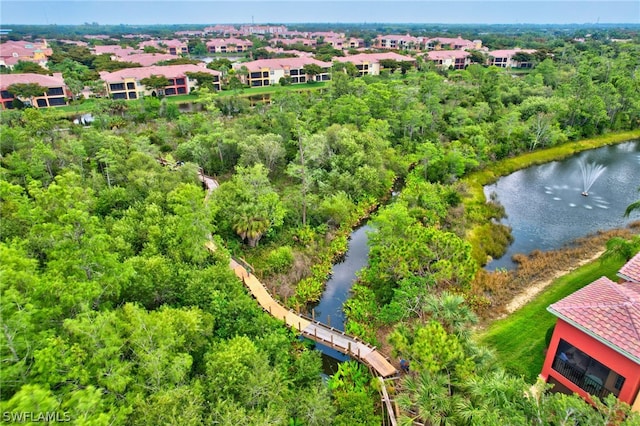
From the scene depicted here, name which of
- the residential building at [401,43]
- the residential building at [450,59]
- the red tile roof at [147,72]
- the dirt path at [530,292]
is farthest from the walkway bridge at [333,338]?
the residential building at [401,43]

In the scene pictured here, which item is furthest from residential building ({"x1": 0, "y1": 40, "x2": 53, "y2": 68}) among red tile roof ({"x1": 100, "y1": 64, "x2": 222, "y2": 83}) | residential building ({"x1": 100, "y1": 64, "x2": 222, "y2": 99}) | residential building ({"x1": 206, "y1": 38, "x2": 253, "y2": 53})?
residential building ({"x1": 206, "y1": 38, "x2": 253, "y2": 53})

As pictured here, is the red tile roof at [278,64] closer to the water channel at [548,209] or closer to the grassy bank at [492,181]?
the grassy bank at [492,181]

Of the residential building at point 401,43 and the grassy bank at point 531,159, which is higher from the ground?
the residential building at point 401,43

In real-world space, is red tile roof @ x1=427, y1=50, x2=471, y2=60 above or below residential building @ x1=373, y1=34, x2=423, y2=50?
below

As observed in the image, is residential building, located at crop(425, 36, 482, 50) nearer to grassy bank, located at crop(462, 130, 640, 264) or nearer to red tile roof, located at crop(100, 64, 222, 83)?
grassy bank, located at crop(462, 130, 640, 264)

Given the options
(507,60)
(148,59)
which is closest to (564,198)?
(507,60)

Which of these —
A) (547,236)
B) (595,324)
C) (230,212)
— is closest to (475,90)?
(547,236)
